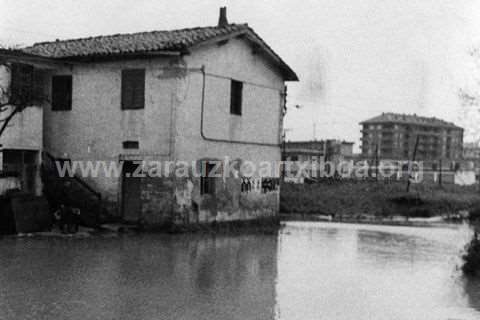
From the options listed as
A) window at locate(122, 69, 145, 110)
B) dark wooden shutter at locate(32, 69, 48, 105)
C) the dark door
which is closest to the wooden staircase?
the dark door

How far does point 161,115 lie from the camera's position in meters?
18.9

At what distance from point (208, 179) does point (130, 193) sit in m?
2.61

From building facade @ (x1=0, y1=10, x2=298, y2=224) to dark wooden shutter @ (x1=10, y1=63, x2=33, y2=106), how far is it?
0.74 metres

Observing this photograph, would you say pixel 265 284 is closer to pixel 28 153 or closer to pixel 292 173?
pixel 28 153

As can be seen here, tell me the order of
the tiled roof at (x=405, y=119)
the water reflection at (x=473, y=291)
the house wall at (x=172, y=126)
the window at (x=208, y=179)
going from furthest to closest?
the tiled roof at (x=405, y=119), the window at (x=208, y=179), the house wall at (x=172, y=126), the water reflection at (x=473, y=291)

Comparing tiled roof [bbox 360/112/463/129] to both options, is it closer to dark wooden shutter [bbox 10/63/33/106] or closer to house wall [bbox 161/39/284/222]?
house wall [bbox 161/39/284/222]

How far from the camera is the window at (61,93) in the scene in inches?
812

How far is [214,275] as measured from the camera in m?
11.9

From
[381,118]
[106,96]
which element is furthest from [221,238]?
[381,118]

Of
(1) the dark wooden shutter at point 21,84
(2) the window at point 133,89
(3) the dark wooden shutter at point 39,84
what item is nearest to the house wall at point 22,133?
(1) the dark wooden shutter at point 21,84

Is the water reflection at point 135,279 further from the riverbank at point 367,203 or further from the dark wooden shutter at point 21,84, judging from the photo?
the riverbank at point 367,203

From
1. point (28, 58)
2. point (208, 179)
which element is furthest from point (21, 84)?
point (208, 179)

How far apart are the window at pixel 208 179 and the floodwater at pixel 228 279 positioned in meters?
2.65

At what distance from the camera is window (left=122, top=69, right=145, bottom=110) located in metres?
19.3
